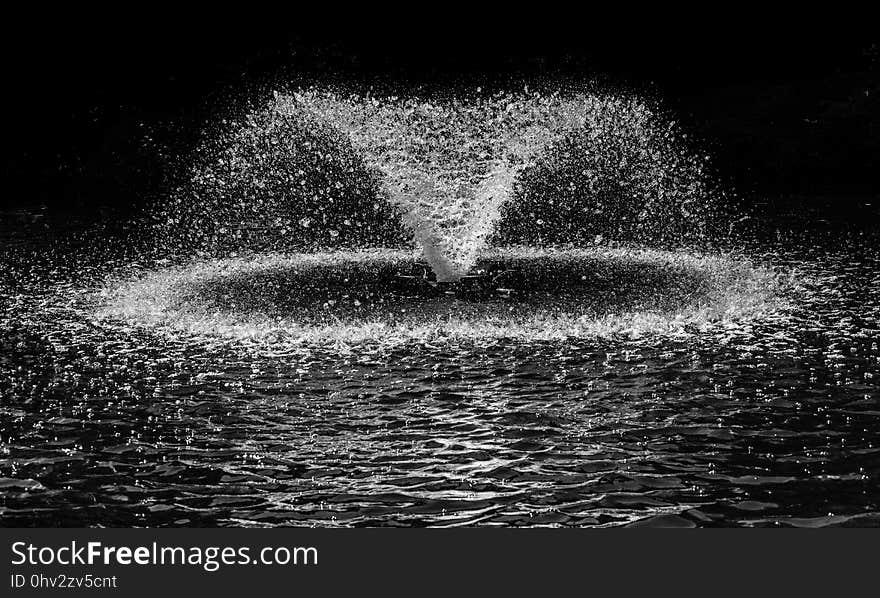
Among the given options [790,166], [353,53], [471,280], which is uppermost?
[353,53]

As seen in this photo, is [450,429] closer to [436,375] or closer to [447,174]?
[436,375]

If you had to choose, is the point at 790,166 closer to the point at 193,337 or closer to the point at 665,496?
the point at 193,337

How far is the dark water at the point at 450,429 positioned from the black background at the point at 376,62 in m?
29.1

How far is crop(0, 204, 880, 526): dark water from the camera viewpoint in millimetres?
7883

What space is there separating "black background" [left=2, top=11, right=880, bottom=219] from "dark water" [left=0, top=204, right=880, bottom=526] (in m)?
29.1

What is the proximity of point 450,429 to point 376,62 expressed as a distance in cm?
3555

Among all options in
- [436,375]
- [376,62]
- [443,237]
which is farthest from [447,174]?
[376,62]

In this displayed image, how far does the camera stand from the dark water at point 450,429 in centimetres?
788

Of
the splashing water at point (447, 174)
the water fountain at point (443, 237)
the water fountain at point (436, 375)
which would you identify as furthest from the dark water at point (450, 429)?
the splashing water at point (447, 174)

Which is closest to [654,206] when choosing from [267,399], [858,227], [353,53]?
[858,227]

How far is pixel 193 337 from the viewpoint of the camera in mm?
13383

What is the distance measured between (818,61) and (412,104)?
16.8 metres

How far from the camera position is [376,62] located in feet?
142

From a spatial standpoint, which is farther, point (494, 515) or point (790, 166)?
point (790, 166)
